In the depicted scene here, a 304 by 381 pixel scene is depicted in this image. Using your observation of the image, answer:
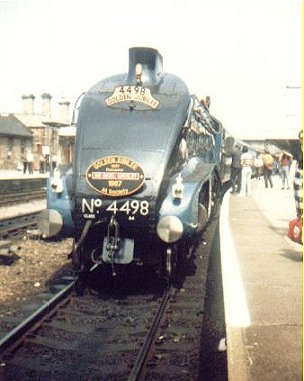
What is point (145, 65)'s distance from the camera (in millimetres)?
7664

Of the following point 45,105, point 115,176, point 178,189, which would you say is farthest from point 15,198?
point 45,105

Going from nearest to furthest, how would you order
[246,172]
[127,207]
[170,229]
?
[170,229] < [127,207] < [246,172]

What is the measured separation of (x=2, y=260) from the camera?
28.1 ft

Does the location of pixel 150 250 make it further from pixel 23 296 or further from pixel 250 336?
pixel 250 336

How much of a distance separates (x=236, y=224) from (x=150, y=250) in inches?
171

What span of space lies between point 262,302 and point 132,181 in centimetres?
234

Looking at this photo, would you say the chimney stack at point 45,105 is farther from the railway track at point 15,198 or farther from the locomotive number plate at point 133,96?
the locomotive number plate at point 133,96

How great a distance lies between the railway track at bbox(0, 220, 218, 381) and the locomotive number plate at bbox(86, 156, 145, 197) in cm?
156

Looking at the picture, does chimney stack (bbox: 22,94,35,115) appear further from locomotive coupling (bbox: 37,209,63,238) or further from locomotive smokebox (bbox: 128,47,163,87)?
locomotive coupling (bbox: 37,209,63,238)

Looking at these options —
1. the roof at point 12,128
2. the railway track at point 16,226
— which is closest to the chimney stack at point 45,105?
the roof at point 12,128

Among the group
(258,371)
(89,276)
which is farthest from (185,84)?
(258,371)

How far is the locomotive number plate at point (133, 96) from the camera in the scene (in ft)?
23.6

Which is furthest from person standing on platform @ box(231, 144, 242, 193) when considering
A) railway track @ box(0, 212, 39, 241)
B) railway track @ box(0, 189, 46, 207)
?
railway track @ box(0, 189, 46, 207)

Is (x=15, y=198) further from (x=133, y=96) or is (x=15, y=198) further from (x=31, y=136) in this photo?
(x=31, y=136)
